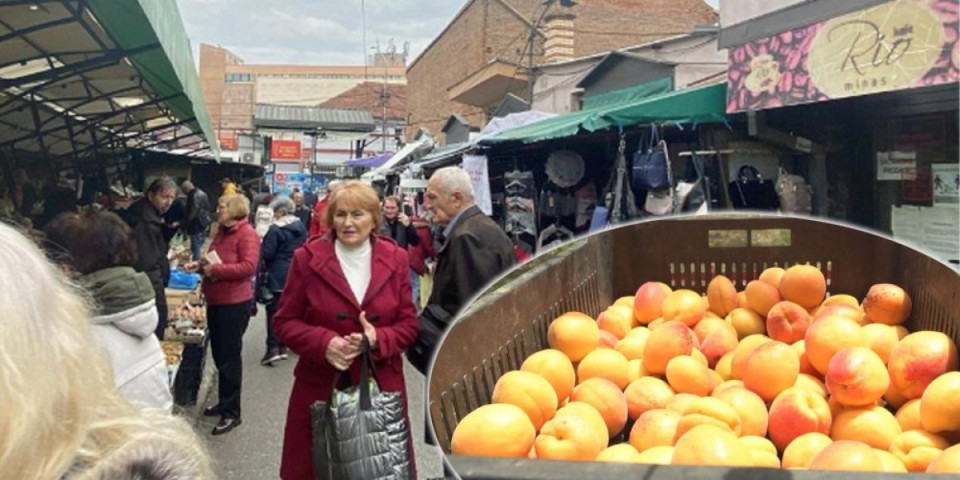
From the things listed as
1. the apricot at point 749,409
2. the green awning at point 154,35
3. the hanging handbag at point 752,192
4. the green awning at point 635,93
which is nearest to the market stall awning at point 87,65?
the green awning at point 154,35

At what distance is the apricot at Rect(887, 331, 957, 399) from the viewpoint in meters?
1.32

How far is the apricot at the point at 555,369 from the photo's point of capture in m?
1.38

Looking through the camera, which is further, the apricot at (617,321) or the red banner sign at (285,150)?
the red banner sign at (285,150)

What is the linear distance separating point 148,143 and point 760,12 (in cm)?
1221

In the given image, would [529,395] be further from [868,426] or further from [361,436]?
[361,436]

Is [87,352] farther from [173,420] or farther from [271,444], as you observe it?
[271,444]

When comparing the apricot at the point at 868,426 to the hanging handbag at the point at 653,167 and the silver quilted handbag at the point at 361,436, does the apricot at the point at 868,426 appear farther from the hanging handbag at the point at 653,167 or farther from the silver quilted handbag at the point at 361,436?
the hanging handbag at the point at 653,167

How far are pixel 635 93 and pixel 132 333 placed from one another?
304 inches

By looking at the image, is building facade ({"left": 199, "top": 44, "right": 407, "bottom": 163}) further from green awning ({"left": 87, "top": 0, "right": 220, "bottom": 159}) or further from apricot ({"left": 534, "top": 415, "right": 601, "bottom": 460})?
apricot ({"left": 534, "top": 415, "right": 601, "bottom": 460})

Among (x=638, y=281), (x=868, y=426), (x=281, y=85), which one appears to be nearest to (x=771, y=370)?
(x=868, y=426)

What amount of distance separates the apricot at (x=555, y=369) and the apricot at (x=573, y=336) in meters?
0.09

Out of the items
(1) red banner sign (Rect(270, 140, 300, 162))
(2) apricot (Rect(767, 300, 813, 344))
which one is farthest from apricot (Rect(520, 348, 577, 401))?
(1) red banner sign (Rect(270, 140, 300, 162))

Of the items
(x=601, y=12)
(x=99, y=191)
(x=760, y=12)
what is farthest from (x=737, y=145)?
(x=601, y=12)

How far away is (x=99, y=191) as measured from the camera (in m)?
11.5
